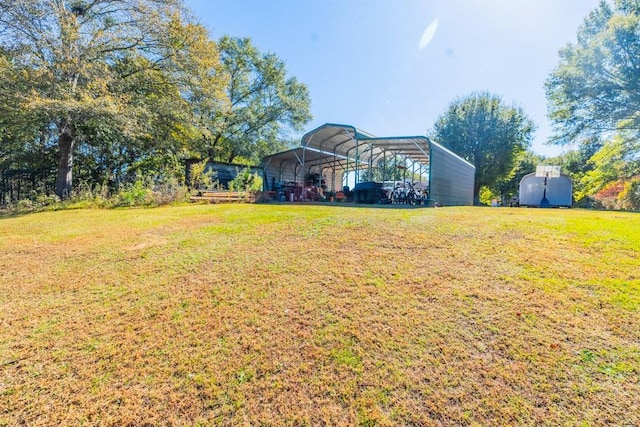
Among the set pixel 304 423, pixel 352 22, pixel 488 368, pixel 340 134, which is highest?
pixel 352 22

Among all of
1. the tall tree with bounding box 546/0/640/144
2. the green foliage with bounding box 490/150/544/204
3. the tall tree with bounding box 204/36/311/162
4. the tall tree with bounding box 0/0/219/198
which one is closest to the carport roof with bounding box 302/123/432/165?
the tall tree with bounding box 204/36/311/162

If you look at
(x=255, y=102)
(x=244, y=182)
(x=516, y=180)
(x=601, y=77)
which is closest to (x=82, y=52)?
(x=244, y=182)

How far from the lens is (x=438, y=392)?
1.82m

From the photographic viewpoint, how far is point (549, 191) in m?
17.4

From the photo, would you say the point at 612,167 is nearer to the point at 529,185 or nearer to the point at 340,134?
the point at 529,185

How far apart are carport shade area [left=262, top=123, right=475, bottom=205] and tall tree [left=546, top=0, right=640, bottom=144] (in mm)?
6334

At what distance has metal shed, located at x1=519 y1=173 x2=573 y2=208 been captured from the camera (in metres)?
16.9

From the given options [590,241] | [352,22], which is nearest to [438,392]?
[590,241]

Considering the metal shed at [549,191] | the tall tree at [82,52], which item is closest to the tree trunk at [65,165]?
the tall tree at [82,52]

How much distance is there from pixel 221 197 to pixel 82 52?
22.6 ft

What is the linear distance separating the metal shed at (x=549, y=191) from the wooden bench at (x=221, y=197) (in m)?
17.5

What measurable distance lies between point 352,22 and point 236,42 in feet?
45.8

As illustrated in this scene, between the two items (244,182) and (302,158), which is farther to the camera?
(302,158)

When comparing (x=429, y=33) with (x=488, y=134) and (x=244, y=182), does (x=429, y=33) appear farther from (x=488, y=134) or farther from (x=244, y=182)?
(x=488, y=134)
